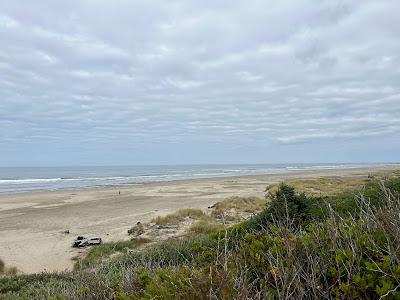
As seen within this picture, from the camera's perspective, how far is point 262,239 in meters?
3.69

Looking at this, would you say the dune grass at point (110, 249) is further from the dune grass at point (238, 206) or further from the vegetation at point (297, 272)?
the vegetation at point (297, 272)

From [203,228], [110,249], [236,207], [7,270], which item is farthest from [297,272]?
[236,207]

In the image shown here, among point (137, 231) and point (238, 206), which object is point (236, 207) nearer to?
point (238, 206)

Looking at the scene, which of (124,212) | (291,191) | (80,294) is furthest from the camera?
(124,212)

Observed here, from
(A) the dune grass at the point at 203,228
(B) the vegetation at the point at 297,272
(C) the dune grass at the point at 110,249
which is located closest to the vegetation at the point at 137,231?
(C) the dune grass at the point at 110,249

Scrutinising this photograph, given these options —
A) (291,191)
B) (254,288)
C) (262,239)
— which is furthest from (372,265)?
(291,191)

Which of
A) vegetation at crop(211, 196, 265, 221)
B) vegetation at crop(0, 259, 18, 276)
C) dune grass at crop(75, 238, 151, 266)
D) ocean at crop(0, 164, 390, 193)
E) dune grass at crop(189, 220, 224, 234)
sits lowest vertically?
vegetation at crop(0, 259, 18, 276)

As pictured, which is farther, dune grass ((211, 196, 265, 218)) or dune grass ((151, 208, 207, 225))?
dune grass ((211, 196, 265, 218))

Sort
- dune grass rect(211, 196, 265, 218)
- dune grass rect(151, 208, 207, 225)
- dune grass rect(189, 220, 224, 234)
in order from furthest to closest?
dune grass rect(211, 196, 265, 218) → dune grass rect(151, 208, 207, 225) → dune grass rect(189, 220, 224, 234)

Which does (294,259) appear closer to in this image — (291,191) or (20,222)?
(291,191)

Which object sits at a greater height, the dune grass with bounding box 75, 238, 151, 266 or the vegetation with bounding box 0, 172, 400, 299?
the vegetation with bounding box 0, 172, 400, 299

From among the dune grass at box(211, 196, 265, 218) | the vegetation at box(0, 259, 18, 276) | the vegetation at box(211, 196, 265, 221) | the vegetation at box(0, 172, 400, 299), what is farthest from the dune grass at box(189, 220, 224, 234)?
the vegetation at box(0, 172, 400, 299)

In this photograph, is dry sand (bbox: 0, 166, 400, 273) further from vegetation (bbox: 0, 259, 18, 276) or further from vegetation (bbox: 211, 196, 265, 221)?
vegetation (bbox: 211, 196, 265, 221)

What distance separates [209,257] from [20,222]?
2050 cm
